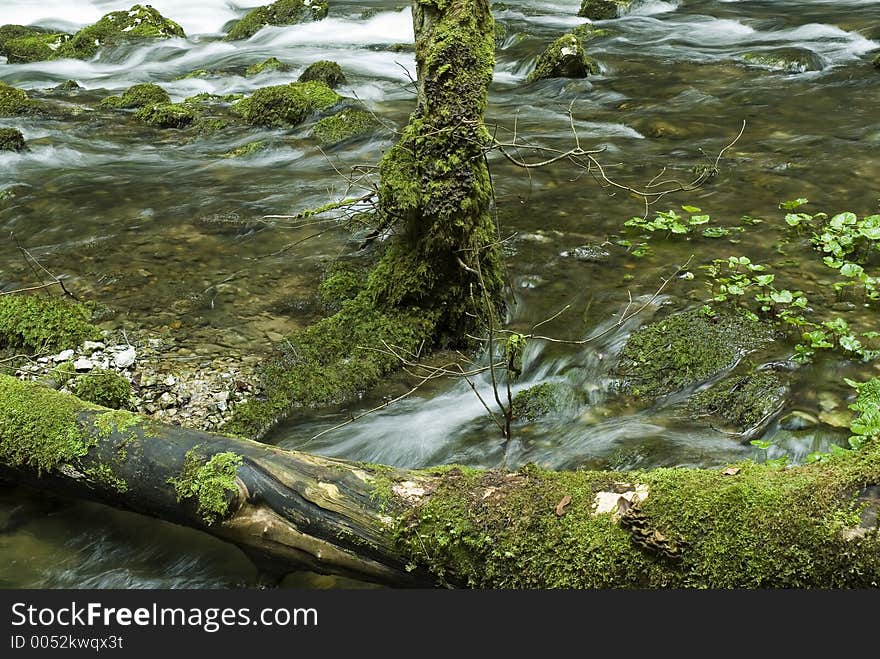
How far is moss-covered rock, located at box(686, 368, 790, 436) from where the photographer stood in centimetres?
424

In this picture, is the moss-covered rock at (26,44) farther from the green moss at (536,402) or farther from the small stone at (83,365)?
the green moss at (536,402)

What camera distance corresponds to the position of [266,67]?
13.7 m

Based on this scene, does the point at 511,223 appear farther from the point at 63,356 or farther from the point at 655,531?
the point at 655,531

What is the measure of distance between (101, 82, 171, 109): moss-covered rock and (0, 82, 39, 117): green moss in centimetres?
102

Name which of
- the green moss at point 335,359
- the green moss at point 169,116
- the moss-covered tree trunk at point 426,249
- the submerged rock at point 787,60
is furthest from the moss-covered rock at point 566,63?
the green moss at point 335,359

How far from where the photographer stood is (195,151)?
9.57 metres

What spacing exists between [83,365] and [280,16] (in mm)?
14191

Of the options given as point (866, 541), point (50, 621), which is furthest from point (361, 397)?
point (866, 541)

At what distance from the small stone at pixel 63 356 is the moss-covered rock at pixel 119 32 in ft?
42.4

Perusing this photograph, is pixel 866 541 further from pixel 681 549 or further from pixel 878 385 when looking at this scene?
pixel 878 385

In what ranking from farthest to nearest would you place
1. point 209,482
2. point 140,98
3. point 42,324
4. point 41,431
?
point 140,98 → point 42,324 → point 41,431 → point 209,482

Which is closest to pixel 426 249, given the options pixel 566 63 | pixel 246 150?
pixel 246 150

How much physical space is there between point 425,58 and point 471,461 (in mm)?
2311

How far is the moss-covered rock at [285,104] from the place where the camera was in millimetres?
10281
